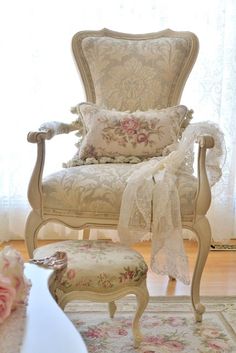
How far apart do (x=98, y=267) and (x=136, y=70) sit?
113cm

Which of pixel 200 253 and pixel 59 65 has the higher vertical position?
pixel 59 65

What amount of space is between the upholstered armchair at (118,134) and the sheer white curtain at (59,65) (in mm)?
281

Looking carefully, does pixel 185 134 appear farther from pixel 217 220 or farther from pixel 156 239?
pixel 217 220

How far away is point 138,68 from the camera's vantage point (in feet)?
7.47

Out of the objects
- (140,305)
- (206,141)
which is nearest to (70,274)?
(140,305)

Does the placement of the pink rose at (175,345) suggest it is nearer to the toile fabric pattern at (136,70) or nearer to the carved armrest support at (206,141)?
the carved armrest support at (206,141)

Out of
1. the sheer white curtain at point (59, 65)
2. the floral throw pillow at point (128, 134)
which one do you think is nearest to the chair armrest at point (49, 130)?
the floral throw pillow at point (128, 134)

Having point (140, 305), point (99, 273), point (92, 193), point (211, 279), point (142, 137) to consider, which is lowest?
point (211, 279)

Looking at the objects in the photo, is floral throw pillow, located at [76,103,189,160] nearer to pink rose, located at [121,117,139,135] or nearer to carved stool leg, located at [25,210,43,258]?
pink rose, located at [121,117,139,135]

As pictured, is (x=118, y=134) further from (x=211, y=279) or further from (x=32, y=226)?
(x=211, y=279)

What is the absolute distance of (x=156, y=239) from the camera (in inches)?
69.3

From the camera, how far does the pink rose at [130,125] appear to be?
2057mm

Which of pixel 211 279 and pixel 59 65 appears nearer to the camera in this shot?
pixel 211 279

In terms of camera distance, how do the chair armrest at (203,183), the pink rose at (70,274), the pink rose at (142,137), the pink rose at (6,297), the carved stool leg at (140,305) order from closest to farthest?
the pink rose at (6,297) → the pink rose at (70,274) → the carved stool leg at (140,305) → the chair armrest at (203,183) → the pink rose at (142,137)
